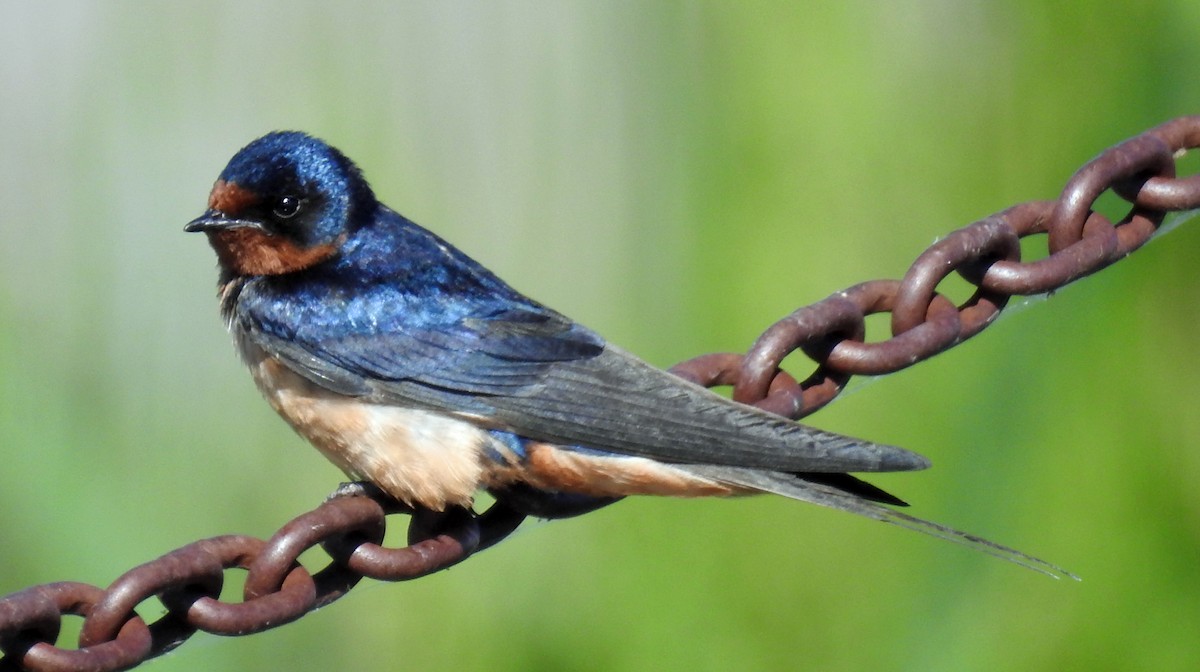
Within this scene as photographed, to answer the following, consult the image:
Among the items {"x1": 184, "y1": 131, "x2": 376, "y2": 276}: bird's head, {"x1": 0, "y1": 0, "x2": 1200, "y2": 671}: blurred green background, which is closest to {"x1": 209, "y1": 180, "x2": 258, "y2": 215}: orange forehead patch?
{"x1": 184, "y1": 131, "x2": 376, "y2": 276}: bird's head

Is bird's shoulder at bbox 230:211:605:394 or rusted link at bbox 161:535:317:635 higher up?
bird's shoulder at bbox 230:211:605:394

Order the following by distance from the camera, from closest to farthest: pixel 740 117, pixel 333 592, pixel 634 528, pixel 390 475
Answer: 1. pixel 333 592
2. pixel 390 475
3. pixel 634 528
4. pixel 740 117

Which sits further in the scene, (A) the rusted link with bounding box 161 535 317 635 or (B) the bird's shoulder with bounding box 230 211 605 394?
(B) the bird's shoulder with bounding box 230 211 605 394

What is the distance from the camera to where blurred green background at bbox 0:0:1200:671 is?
207 cm

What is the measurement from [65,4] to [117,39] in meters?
0.13

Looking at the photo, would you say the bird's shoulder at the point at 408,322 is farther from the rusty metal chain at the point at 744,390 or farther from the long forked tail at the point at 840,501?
the long forked tail at the point at 840,501

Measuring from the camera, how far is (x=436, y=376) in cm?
183

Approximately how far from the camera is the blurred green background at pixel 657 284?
2068 millimetres

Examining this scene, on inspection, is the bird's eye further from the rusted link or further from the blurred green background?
the rusted link

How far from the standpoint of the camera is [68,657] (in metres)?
1.14

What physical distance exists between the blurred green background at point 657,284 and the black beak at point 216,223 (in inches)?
17.3

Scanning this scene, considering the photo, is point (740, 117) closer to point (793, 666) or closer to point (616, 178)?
point (616, 178)

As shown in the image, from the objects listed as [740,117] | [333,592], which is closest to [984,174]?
[740,117]

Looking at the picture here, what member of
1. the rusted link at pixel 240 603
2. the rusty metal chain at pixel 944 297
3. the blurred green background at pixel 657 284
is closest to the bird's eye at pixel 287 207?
the blurred green background at pixel 657 284
